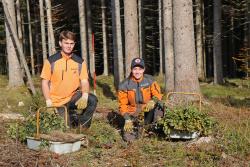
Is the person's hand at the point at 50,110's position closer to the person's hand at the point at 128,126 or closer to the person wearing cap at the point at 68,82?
the person wearing cap at the point at 68,82

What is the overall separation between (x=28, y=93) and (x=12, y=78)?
137 centimetres

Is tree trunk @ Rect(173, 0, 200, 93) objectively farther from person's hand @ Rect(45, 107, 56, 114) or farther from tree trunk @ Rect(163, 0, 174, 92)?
person's hand @ Rect(45, 107, 56, 114)

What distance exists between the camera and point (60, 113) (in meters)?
7.10

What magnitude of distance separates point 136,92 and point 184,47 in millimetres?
3391

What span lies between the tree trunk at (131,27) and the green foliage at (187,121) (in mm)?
7212

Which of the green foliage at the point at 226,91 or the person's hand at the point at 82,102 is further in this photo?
the green foliage at the point at 226,91

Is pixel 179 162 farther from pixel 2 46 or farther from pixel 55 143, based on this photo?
pixel 2 46

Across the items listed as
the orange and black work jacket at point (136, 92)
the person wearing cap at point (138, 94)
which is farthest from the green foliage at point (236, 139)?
the orange and black work jacket at point (136, 92)

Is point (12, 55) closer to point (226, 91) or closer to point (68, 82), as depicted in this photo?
point (226, 91)

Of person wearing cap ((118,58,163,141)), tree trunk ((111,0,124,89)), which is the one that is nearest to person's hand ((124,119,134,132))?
person wearing cap ((118,58,163,141))

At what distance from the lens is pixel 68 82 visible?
7203 mm

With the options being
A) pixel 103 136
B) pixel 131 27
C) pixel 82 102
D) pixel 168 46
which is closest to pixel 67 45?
pixel 82 102

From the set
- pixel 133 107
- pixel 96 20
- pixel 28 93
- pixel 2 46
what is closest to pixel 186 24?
pixel 133 107

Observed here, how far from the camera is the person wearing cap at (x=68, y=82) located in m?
6.98
